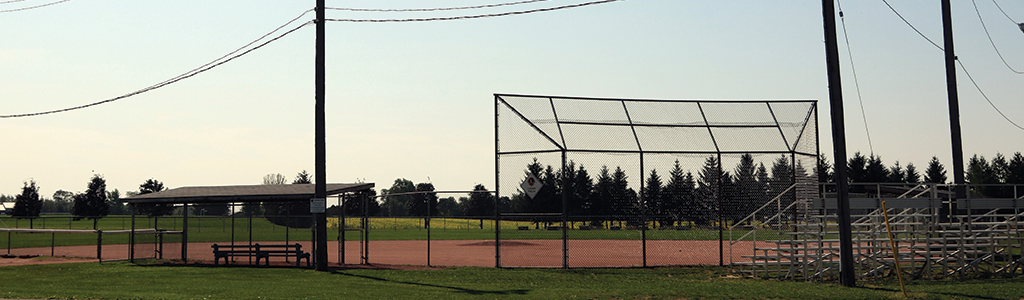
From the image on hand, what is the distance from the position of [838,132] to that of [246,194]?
14955mm

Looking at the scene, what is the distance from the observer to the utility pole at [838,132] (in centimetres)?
1428

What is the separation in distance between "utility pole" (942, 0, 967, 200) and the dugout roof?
15452 millimetres

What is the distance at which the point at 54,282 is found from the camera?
15312mm

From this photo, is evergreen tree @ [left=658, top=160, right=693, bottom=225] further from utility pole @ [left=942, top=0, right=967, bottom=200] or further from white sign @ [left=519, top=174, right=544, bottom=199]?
utility pole @ [left=942, top=0, right=967, bottom=200]

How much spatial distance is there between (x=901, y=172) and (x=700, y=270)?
76.0 meters

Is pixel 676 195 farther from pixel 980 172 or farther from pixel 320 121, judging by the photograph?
pixel 980 172

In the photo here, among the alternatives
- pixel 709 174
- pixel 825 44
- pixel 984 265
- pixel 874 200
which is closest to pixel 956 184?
pixel 984 265

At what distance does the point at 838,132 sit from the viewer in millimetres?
14367

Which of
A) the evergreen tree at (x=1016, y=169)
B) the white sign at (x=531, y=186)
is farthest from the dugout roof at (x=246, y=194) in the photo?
the evergreen tree at (x=1016, y=169)

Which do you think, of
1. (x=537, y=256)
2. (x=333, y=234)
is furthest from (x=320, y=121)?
(x=333, y=234)

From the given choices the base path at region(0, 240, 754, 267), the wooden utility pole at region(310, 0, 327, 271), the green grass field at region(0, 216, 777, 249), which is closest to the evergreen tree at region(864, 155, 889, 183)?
the green grass field at region(0, 216, 777, 249)

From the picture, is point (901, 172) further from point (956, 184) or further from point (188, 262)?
point (188, 262)

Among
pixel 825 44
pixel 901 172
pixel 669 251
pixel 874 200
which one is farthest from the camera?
pixel 901 172

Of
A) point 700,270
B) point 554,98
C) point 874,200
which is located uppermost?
point 554,98
